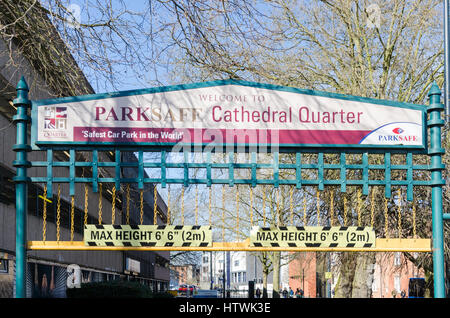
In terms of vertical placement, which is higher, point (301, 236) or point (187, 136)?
point (187, 136)

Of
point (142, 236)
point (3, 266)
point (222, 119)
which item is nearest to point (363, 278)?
point (3, 266)

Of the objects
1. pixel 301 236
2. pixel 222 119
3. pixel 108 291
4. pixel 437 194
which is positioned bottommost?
pixel 108 291

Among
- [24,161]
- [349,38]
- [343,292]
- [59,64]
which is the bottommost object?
[343,292]

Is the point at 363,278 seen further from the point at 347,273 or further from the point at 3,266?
the point at 3,266

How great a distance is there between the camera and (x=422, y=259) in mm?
19469

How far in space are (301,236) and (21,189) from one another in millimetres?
3928

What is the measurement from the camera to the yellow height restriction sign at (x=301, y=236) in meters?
9.01

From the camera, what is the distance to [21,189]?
30.1 ft

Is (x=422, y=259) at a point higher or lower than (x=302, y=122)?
lower

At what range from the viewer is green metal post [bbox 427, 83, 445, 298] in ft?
Result: 30.4

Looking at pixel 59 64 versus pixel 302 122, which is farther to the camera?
pixel 59 64
